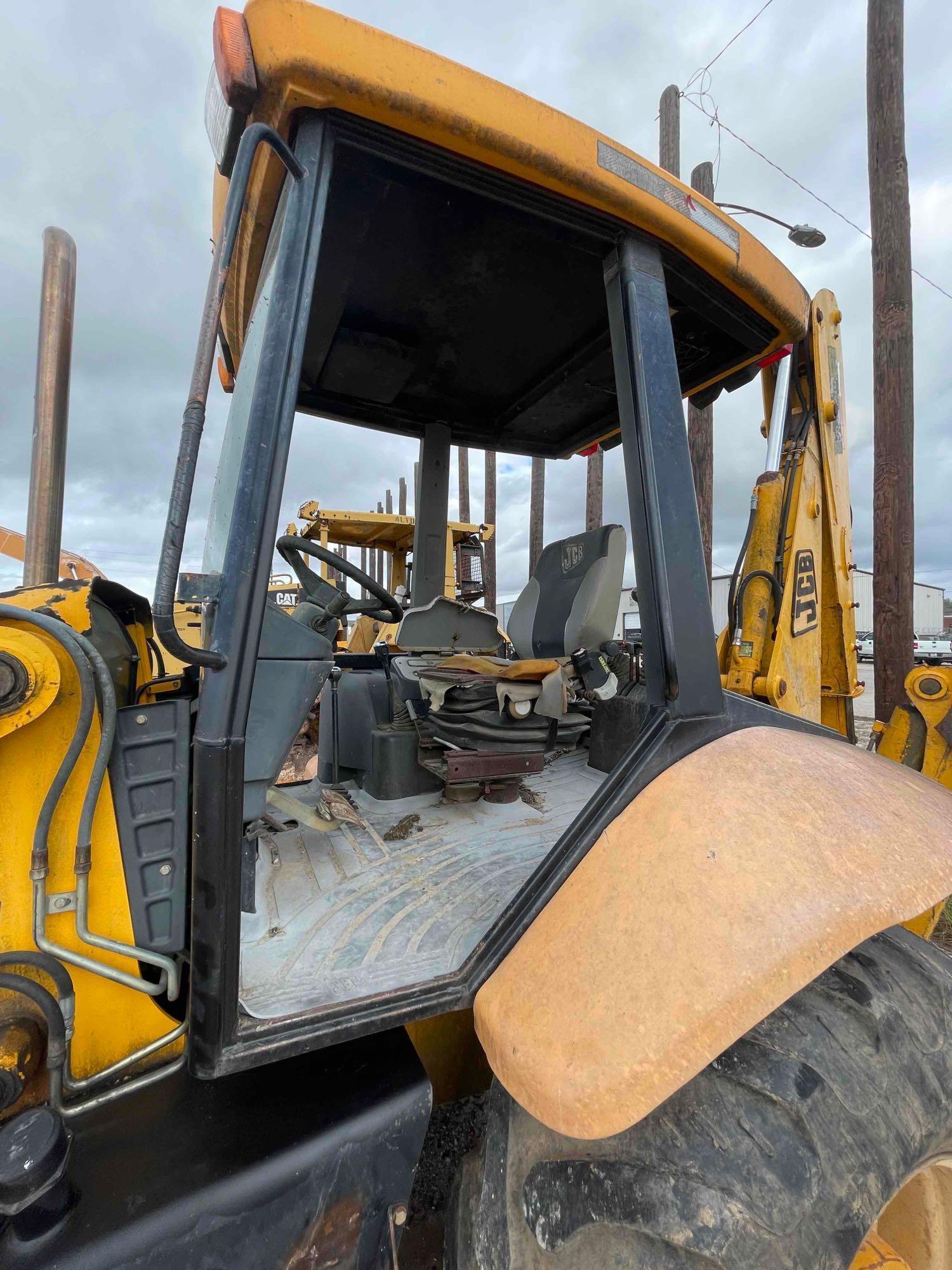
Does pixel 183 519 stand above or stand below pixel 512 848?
above

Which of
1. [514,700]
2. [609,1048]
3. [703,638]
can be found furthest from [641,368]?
[609,1048]

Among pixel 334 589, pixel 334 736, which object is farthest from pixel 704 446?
pixel 334 589

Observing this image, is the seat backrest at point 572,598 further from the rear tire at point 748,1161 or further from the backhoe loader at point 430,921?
the rear tire at point 748,1161

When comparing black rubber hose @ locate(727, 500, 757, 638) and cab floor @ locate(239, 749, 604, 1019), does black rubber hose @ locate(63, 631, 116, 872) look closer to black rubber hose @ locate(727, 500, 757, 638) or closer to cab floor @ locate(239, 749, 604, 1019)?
cab floor @ locate(239, 749, 604, 1019)

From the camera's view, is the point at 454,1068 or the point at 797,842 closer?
the point at 797,842

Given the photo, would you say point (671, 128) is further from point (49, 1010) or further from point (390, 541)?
point (49, 1010)

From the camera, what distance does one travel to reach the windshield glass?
1.06 metres

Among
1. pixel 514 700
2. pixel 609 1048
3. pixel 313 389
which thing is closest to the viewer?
pixel 609 1048

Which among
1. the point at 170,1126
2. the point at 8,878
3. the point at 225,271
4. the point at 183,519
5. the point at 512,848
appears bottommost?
the point at 170,1126

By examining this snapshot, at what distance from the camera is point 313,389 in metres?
2.56

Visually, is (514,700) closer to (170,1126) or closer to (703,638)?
(703,638)

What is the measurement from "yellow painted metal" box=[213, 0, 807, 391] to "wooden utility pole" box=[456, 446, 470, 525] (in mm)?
14764

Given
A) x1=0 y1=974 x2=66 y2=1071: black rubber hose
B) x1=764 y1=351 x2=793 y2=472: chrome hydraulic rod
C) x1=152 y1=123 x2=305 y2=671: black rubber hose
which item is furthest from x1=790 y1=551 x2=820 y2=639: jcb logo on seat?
x1=0 y1=974 x2=66 y2=1071: black rubber hose

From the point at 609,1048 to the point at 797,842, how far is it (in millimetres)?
448
